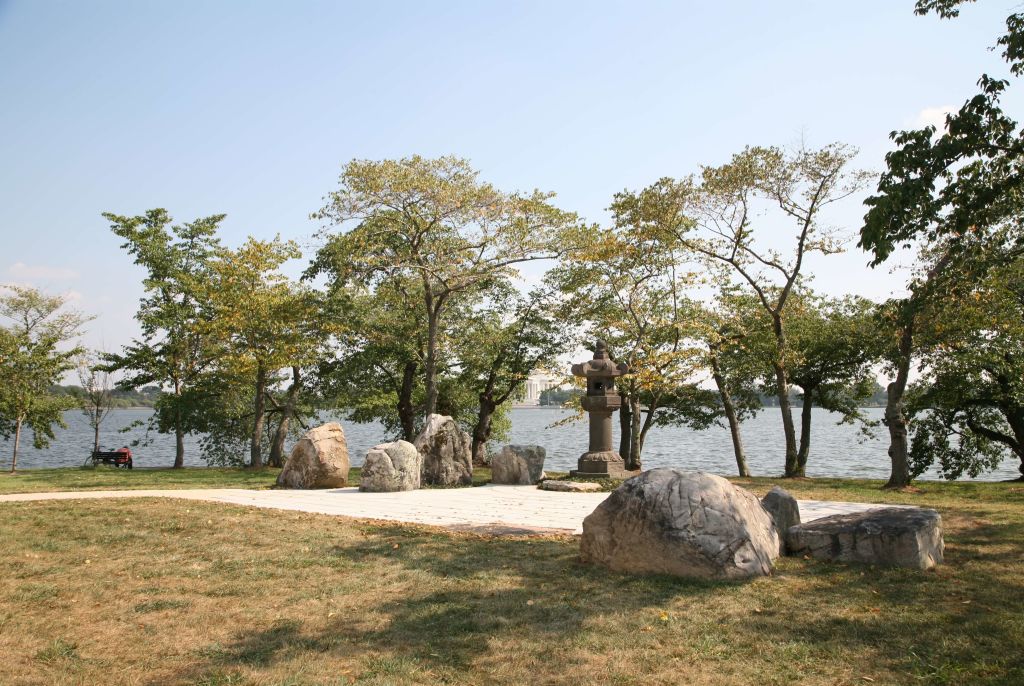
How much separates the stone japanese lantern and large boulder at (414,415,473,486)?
310 cm

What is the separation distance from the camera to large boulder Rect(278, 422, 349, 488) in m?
16.8

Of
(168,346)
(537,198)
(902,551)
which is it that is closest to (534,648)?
(902,551)

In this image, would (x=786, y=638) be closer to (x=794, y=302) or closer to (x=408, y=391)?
(x=794, y=302)

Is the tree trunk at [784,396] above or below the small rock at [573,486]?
Result: above

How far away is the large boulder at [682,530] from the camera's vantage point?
7.46 metres

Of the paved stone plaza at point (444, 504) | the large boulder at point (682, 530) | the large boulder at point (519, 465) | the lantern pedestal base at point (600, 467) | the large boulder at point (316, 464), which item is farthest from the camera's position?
the lantern pedestal base at point (600, 467)

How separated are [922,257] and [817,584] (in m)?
16.9

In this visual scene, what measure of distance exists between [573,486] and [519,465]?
2.30 meters

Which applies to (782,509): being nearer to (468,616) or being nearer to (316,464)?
(468,616)

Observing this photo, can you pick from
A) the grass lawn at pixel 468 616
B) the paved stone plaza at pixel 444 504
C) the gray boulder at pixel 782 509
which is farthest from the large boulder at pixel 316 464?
the gray boulder at pixel 782 509

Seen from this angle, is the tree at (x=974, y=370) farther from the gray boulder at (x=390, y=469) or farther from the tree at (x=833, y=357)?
the gray boulder at (x=390, y=469)

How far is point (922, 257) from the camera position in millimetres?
20703

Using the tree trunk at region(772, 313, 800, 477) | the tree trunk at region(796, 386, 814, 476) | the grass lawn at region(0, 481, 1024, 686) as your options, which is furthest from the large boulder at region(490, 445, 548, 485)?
the tree trunk at region(796, 386, 814, 476)

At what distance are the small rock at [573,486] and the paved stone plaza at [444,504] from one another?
0.27m
